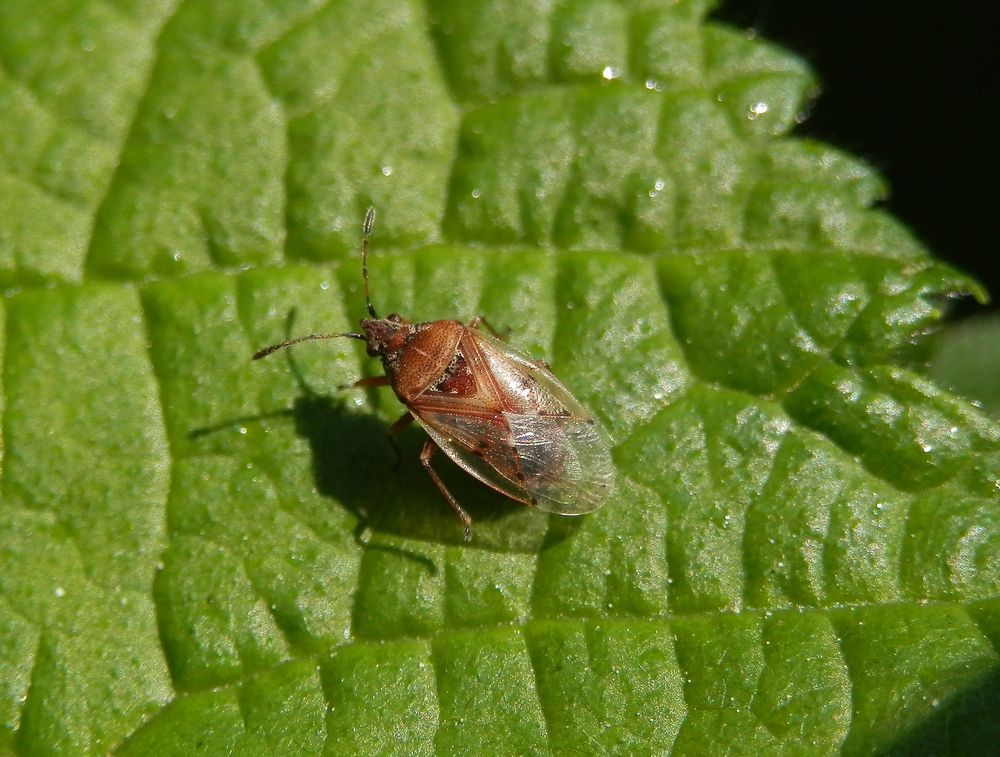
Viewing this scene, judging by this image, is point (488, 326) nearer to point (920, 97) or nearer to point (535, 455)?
point (535, 455)

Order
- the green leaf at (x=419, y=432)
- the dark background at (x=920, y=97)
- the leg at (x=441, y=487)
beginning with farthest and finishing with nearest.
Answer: the dark background at (x=920, y=97) < the leg at (x=441, y=487) < the green leaf at (x=419, y=432)

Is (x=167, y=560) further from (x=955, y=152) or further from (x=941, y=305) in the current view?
(x=955, y=152)

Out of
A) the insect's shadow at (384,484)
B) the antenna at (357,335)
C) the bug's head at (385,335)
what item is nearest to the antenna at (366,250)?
the antenna at (357,335)

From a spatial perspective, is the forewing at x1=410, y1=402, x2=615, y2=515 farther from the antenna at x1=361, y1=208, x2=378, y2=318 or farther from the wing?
the antenna at x1=361, y1=208, x2=378, y2=318

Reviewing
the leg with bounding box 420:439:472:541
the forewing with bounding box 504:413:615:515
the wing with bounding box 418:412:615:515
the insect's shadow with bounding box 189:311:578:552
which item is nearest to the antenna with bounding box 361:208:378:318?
the insect's shadow with bounding box 189:311:578:552

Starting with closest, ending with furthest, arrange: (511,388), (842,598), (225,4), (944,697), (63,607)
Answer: (944,697)
(842,598)
(63,607)
(511,388)
(225,4)

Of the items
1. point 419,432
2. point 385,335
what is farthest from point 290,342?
point 419,432

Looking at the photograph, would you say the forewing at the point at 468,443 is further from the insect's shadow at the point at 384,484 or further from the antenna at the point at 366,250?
the antenna at the point at 366,250

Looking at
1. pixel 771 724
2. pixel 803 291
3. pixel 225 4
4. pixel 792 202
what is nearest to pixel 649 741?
pixel 771 724
